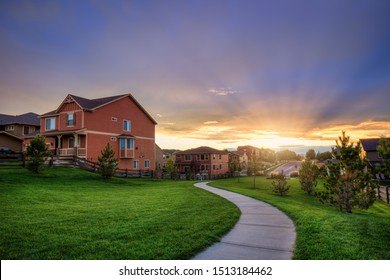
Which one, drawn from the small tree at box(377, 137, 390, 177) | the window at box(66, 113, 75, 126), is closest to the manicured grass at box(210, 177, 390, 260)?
the small tree at box(377, 137, 390, 177)

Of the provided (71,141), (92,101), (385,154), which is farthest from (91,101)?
(385,154)

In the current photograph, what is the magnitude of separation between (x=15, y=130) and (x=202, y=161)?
31.4m

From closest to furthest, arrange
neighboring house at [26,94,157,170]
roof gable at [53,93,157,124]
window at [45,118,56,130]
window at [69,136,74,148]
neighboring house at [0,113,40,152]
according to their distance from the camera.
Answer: neighboring house at [26,94,157,170]
roof gable at [53,93,157,124]
window at [69,136,74,148]
window at [45,118,56,130]
neighboring house at [0,113,40,152]

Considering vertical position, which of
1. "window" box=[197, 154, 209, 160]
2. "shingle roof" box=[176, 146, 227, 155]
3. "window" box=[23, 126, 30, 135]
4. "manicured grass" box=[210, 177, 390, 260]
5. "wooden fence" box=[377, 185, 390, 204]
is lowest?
"wooden fence" box=[377, 185, 390, 204]

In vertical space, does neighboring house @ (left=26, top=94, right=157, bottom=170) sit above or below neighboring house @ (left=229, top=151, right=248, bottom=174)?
above

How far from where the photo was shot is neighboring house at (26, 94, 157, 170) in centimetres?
2697

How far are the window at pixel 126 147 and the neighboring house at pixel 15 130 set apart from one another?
15.4 metres

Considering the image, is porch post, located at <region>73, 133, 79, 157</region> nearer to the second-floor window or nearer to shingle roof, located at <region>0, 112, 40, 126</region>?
shingle roof, located at <region>0, 112, 40, 126</region>

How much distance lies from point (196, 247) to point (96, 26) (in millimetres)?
5685

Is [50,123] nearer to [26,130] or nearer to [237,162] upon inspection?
[26,130]

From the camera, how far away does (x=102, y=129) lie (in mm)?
28406

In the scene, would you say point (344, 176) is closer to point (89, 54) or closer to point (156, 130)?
point (89, 54)

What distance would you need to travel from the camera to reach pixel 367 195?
31.5 feet

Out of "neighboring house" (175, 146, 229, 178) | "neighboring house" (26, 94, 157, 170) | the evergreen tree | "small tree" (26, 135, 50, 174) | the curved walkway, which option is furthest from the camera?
"neighboring house" (175, 146, 229, 178)
